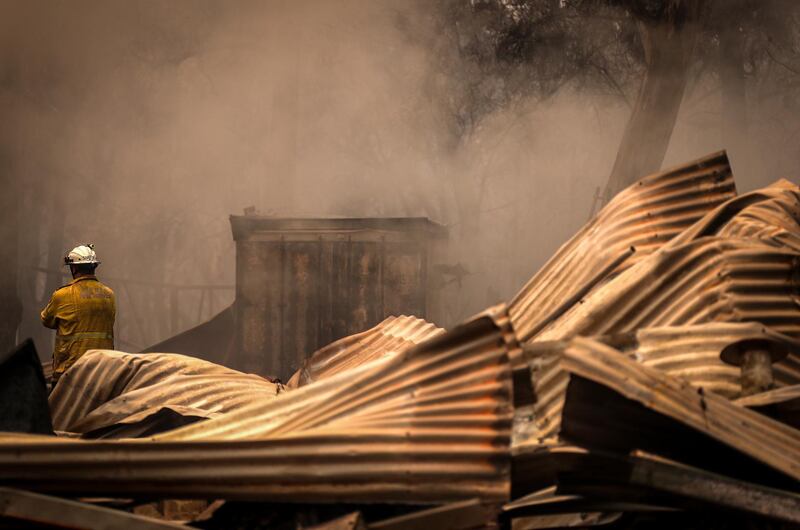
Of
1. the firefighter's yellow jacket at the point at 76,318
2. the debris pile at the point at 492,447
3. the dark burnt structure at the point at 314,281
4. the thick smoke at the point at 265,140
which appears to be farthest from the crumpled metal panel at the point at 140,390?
the thick smoke at the point at 265,140

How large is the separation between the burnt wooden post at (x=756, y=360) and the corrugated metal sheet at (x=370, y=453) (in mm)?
796

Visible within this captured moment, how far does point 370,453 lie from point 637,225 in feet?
5.36

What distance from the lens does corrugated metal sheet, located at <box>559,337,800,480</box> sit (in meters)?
1.95

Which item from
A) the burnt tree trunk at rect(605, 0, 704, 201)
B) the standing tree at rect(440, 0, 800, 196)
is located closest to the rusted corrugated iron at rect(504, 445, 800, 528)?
the burnt tree trunk at rect(605, 0, 704, 201)

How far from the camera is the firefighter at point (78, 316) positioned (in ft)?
20.8

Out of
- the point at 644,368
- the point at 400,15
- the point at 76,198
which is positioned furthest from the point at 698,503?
the point at 76,198

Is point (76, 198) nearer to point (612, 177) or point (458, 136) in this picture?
point (458, 136)

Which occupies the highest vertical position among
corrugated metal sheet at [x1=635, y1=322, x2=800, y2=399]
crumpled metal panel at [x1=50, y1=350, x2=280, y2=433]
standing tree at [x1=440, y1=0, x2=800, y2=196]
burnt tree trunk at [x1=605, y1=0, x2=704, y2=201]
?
standing tree at [x1=440, y1=0, x2=800, y2=196]

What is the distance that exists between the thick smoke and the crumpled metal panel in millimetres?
7200

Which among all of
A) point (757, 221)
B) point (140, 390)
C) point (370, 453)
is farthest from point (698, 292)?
point (140, 390)

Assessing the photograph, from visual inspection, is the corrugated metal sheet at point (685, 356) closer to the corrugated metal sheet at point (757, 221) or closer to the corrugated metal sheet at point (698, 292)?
the corrugated metal sheet at point (698, 292)

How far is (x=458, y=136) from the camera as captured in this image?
66.2ft

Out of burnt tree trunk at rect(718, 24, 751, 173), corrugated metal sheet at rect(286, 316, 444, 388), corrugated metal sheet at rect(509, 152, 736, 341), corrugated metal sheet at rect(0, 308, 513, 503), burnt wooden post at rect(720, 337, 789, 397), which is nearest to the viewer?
corrugated metal sheet at rect(0, 308, 513, 503)

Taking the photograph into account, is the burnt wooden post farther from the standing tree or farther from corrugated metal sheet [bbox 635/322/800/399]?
the standing tree
